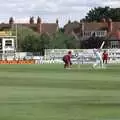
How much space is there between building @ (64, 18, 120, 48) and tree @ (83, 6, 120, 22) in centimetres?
340

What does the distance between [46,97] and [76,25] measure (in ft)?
549

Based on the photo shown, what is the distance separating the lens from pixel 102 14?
7072 inches

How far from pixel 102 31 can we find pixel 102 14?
878 inches

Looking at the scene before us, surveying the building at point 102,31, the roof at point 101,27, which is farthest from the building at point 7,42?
the roof at point 101,27

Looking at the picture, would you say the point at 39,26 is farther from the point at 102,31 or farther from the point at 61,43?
the point at 61,43

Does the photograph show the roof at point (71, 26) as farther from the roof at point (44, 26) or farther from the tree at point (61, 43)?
the tree at point (61, 43)

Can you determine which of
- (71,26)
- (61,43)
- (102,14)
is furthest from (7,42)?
(71,26)

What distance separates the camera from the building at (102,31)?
148 m

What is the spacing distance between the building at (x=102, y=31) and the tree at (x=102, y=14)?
3404 millimetres

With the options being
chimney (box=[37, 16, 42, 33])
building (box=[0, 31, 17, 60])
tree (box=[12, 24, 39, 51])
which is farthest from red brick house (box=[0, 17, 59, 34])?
building (box=[0, 31, 17, 60])

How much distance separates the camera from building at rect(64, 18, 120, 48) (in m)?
148

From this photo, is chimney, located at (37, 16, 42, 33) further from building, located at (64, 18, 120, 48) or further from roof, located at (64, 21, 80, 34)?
roof, located at (64, 21, 80, 34)

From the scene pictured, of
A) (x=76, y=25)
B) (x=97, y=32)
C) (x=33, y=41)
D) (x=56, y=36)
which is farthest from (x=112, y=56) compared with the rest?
(x=76, y=25)

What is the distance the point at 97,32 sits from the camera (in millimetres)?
161625
